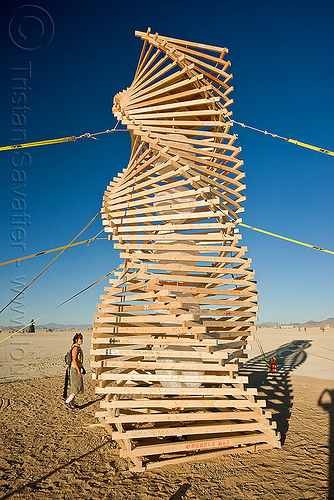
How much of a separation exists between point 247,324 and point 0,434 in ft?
17.1

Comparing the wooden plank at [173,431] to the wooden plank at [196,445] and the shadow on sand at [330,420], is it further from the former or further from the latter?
the shadow on sand at [330,420]

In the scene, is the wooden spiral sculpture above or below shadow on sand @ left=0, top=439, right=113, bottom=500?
above

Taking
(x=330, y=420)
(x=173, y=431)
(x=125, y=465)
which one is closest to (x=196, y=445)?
(x=173, y=431)

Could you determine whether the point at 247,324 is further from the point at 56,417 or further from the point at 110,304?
the point at 56,417

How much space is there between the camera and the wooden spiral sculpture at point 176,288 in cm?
531

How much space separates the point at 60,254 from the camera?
23.7 ft

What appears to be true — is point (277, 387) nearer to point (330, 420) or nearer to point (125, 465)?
point (330, 420)

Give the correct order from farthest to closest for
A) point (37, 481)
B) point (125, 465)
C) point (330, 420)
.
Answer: point (330, 420), point (125, 465), point (37, 481)

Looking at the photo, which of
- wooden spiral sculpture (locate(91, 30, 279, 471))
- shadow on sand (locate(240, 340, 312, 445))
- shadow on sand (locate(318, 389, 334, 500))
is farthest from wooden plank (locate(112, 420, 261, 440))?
shadow on sand (locate(240, 340, 312, 445))

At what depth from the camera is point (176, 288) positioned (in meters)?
5.65

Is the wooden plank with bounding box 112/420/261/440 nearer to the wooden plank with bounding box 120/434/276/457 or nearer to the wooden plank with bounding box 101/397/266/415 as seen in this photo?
the wooden plank with bounding box 120/434/276/457

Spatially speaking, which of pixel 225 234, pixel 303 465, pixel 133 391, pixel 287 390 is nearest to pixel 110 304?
pixel 133 391

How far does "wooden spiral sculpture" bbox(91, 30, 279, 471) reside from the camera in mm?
5309

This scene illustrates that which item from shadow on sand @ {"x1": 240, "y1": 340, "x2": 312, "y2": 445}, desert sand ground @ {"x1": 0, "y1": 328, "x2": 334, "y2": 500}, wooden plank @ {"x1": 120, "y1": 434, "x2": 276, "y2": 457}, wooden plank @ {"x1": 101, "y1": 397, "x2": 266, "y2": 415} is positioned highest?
wooden plank @ {"x1": 101, "y1": 397, "x2": 266, "y2": 415}
